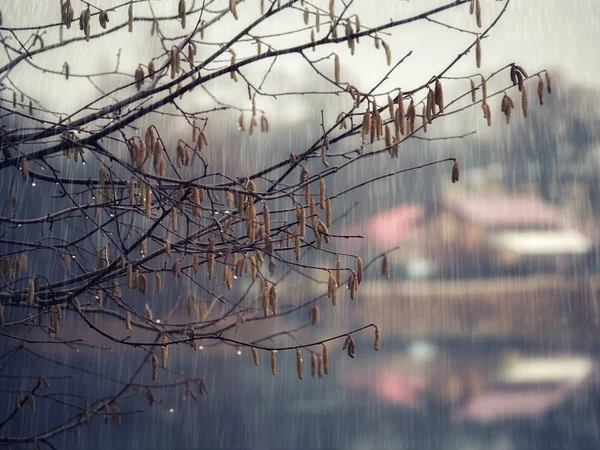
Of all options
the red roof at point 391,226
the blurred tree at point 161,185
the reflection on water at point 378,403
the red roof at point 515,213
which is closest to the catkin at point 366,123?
the blurred tree at point 161,185

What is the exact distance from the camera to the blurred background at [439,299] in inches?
366

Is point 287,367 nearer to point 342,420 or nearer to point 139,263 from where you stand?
point 342,420

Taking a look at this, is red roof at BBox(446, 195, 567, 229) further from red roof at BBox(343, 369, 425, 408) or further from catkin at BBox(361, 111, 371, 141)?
catkin at BBox(361, 111, 371, 141)

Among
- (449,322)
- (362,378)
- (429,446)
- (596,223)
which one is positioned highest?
(596,223)

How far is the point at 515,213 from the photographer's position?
12.9 m

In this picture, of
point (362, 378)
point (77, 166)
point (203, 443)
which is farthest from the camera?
point (362, 378)

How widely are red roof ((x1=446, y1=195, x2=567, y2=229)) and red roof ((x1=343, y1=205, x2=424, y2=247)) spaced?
1.25 meters

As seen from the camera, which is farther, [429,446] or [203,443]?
[429,446]

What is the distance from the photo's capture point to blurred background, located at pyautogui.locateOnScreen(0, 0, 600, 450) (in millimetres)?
9297

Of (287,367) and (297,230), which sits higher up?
(297,230)

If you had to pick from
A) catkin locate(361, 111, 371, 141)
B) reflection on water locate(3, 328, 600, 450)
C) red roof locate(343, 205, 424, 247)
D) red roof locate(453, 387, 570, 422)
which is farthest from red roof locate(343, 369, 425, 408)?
catkin locate(361, 111, 371, 141)

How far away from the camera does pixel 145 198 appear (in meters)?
1.89

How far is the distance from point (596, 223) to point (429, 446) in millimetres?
6797

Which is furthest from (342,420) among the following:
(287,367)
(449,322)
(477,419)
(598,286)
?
(598,286)
